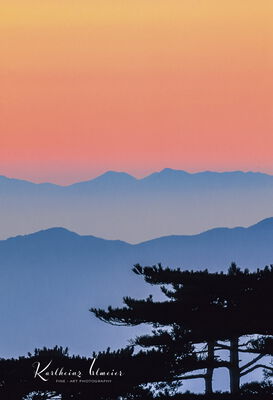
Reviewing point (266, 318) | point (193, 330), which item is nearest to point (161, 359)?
point (193, 330)

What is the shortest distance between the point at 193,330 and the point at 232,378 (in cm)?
150

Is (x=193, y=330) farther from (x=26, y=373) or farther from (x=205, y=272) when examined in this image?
(x=26, y=373)

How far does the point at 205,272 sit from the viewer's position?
27156 millimetres

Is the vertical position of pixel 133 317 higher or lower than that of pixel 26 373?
higher

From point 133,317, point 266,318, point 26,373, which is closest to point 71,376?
point 26,373

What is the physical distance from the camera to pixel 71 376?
85.1 ft

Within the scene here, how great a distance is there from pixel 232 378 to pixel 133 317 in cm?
293

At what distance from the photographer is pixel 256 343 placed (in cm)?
2877

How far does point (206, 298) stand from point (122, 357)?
251 cm

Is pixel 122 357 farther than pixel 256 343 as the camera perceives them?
No

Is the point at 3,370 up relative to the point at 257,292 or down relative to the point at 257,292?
down

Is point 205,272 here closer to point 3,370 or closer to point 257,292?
point 257,292

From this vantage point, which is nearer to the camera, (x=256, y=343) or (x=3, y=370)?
(x=3, y=370)

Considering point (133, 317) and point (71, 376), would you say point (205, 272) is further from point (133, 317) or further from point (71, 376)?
point (71, 376)
